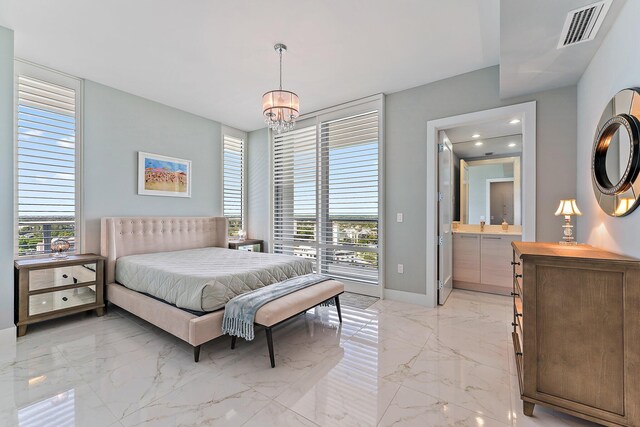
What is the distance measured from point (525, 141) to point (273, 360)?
326cm

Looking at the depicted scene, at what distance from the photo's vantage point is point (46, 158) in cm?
320

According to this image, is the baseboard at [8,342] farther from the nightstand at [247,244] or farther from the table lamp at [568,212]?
the table lamp at [568,212]

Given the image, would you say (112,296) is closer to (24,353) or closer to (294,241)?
(24,353)

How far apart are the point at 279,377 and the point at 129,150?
11.9 feet

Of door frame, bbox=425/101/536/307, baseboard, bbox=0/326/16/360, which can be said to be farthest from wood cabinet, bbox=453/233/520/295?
baseboard, bbox=0/326/16/360

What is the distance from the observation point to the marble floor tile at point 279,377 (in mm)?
1658

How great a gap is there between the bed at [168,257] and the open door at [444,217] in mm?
1611

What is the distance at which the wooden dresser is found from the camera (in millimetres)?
1431

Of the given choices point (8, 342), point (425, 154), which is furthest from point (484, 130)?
point (8, 342)

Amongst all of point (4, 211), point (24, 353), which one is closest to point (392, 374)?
point (24, 353)

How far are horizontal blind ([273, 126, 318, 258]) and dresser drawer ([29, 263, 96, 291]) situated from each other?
2.72m

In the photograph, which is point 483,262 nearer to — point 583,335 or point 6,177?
point 583,335

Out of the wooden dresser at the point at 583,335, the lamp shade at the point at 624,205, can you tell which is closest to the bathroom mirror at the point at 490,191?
the lamp shade at the point at 624,205

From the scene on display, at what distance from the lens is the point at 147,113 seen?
13.3 feet
